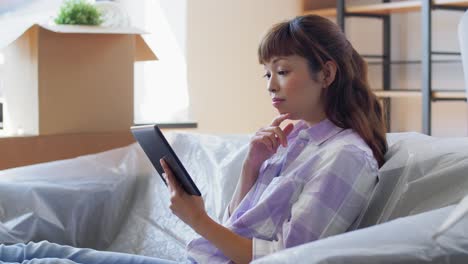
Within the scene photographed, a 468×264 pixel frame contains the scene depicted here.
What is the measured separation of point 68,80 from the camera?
97.2 inches

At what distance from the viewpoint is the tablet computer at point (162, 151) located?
130 cm

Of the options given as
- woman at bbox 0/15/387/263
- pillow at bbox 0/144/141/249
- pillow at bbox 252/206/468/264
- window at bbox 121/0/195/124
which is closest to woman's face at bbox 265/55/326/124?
woman at bbox 0/15/387/263

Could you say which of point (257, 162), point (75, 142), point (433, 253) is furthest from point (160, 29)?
point (433, 253)

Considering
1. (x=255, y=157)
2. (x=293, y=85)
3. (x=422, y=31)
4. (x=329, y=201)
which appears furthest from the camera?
(x=422, y=31)

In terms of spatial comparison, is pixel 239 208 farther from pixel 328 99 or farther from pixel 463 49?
pixel 463 49

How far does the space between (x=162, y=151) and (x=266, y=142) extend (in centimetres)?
21

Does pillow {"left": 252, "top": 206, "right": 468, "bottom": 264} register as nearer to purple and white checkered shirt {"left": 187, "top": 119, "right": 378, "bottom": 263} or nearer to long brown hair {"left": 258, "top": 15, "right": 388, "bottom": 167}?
purple and white checkered shirt {"left": 187, "top": 119, "right": 378, "bottom": 263}

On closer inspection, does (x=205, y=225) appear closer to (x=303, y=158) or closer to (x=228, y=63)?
(x=303, y=158)

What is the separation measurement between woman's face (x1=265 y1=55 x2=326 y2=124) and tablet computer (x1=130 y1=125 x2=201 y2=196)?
0.20 meters

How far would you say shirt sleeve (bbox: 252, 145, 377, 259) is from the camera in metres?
1.26

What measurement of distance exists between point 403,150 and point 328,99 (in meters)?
0.17

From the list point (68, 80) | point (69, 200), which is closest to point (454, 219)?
point (69, 200)

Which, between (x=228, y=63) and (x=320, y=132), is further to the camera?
(x=228, y=63)

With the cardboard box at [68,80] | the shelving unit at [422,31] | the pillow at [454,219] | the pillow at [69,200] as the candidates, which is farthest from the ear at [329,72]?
the shelving unit at [422,31]
